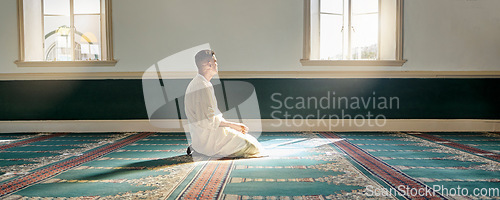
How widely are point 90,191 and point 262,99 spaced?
3781 millimetres

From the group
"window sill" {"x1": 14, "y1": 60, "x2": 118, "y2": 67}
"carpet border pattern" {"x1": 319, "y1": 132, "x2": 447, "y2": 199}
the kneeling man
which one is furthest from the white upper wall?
the kneeling man

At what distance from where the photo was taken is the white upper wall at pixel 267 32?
5781 millimetres

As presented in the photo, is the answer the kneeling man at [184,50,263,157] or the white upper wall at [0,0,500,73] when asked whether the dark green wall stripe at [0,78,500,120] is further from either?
the kneeling man at [184,50,263,157]

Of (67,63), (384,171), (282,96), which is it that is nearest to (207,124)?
(384,171)

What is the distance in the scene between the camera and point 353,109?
5855mm

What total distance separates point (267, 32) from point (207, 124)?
2.76m

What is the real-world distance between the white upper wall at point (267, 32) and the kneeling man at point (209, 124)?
2355 mm

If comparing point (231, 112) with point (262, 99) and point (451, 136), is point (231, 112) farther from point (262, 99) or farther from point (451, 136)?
point (451, 136)

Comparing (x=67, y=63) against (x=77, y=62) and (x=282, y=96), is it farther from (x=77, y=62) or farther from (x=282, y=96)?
(x=282, y=96)

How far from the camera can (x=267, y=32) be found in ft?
19.0

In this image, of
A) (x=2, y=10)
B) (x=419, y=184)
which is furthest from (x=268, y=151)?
(x=2, y=10)

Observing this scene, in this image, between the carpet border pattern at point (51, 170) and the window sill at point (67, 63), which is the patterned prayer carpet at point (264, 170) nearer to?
the carpet border pattern at point (51, 170)

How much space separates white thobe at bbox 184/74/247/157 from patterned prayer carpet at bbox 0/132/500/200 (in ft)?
0.58

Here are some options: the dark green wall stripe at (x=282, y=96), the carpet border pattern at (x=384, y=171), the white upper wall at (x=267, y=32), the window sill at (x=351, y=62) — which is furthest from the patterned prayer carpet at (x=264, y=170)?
the white upper wall at (x=267, y=32)
